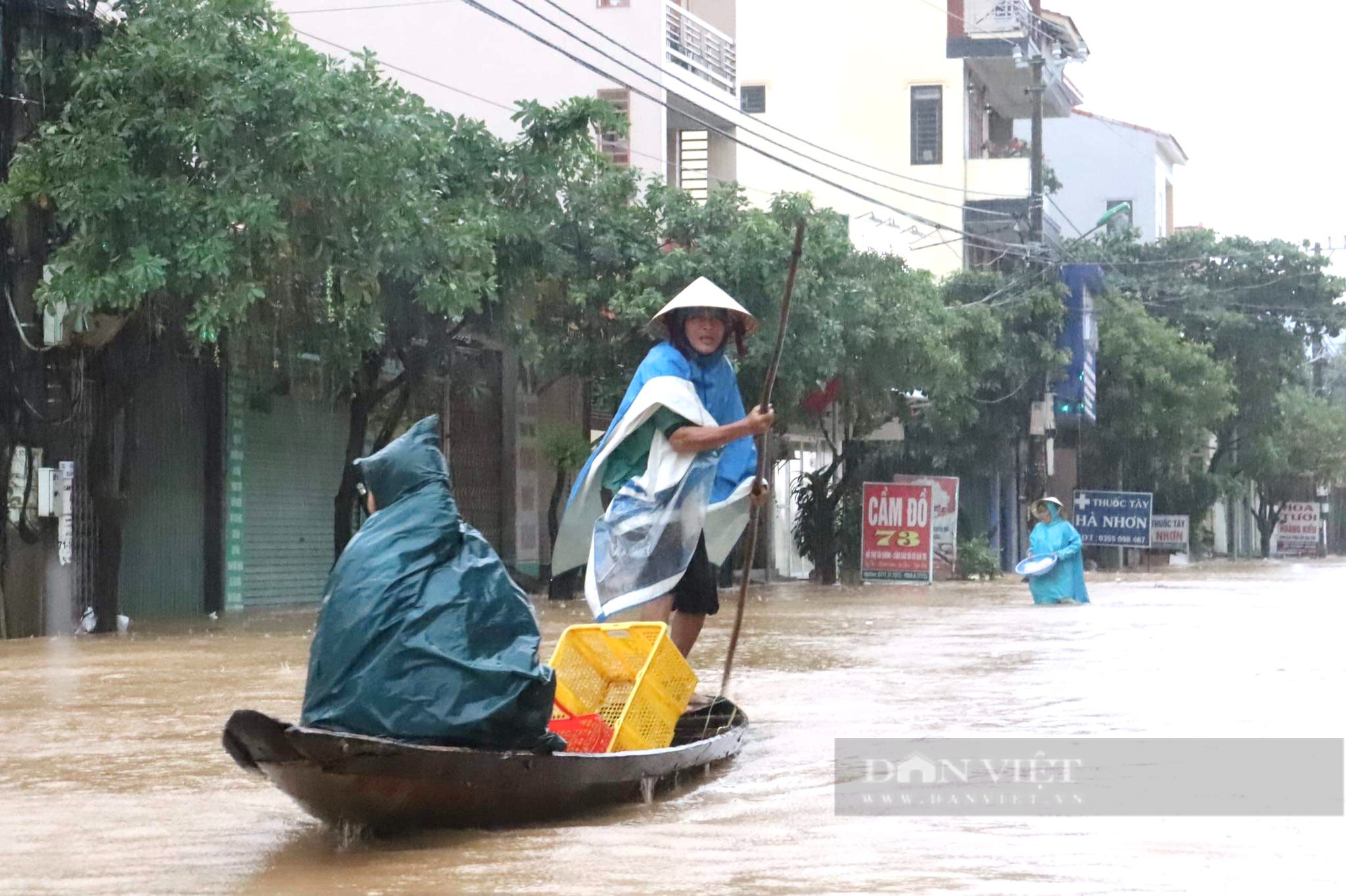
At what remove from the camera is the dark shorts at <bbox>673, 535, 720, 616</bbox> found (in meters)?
7.78

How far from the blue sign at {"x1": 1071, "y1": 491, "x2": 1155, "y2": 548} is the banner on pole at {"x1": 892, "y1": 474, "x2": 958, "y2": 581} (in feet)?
21.4

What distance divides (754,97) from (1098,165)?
16673 millimetres

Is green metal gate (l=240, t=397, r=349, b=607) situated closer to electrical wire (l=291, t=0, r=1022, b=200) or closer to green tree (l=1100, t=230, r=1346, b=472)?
electrical wire (l=291, t=0, r=1022, b=200)

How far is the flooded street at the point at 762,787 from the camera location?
5.23 metres

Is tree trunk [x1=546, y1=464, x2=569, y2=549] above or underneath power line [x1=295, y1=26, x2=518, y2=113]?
underneath

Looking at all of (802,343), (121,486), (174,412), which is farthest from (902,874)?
(802,343)

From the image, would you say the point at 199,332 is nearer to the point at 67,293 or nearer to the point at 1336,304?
the point at 67,293

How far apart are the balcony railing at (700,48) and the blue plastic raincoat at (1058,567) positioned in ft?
37.5

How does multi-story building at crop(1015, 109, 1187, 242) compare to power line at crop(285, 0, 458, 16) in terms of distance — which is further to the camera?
multi-story building at crop(1015, 109, 1187, 242)

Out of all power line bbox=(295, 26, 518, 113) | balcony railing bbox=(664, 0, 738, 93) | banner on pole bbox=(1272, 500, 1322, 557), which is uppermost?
balcony railing bbox=(664, 0, 738, 93)

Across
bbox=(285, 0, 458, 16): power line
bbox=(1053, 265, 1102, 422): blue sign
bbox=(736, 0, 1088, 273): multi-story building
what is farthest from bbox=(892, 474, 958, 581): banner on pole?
bbox=(736, 0, 1088, 273): multi-story building

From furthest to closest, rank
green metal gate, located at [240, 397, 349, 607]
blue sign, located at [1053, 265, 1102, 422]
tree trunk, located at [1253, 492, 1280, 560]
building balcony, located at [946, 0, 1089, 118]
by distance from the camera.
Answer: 1. tree trunk, located at [1253, 492, 1280, 560]
2. building balcony, located at [946, 0, 1089, 118]
3. blue sign, located at [1053, 265, 1102, 422]
4. green metal gate, located at [240, 397, 349, 607]

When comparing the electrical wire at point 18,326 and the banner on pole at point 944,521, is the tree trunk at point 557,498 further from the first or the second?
the electrical wire at point 18,326

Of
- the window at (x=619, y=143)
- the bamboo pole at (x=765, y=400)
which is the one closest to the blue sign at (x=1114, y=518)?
the window at (x=619, y=143)
